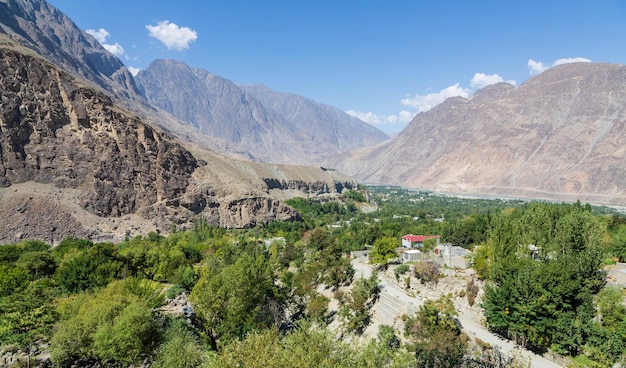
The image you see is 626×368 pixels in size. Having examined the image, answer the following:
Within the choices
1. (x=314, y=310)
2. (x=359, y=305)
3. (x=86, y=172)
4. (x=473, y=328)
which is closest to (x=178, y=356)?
(x=314, y=310)

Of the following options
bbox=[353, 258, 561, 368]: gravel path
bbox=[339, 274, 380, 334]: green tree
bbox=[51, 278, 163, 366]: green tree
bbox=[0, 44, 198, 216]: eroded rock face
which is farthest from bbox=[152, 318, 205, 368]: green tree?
bbox=[0, 44, 198, 216]: eroded rock face

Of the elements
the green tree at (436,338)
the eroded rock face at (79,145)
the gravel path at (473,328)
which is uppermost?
the eroded rock face at (79,145)

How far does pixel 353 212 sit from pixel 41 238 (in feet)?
276

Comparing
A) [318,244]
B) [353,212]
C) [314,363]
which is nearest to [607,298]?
[314,363]

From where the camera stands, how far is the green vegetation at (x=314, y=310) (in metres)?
22.2

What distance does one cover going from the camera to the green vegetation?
72.7 feet

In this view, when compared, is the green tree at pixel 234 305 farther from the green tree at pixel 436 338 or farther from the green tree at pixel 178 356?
the green tree at pixel 436 338

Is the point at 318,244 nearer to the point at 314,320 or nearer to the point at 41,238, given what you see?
the point at 314,320

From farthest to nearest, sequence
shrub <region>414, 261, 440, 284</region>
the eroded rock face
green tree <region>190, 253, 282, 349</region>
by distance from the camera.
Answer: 1. the eroded rock face
2. shrub <region>414, 261, 440, 284</region>
3. green tree <region>190, 253, 282, 349</region>

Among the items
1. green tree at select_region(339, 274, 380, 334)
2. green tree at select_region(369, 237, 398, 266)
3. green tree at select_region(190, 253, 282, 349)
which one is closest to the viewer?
green tree at select_region(190, 253, 282, 349)

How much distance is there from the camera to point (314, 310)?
116 ft

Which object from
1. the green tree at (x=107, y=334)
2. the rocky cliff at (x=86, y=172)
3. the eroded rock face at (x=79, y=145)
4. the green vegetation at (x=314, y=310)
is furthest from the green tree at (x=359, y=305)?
the eroded rock face at (x=79, y=145)

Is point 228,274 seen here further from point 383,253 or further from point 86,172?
point 86,172

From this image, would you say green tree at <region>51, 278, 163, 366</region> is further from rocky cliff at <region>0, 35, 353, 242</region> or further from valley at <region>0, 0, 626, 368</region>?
rocky cliff at <region>0, 35, 353, 242</region>
